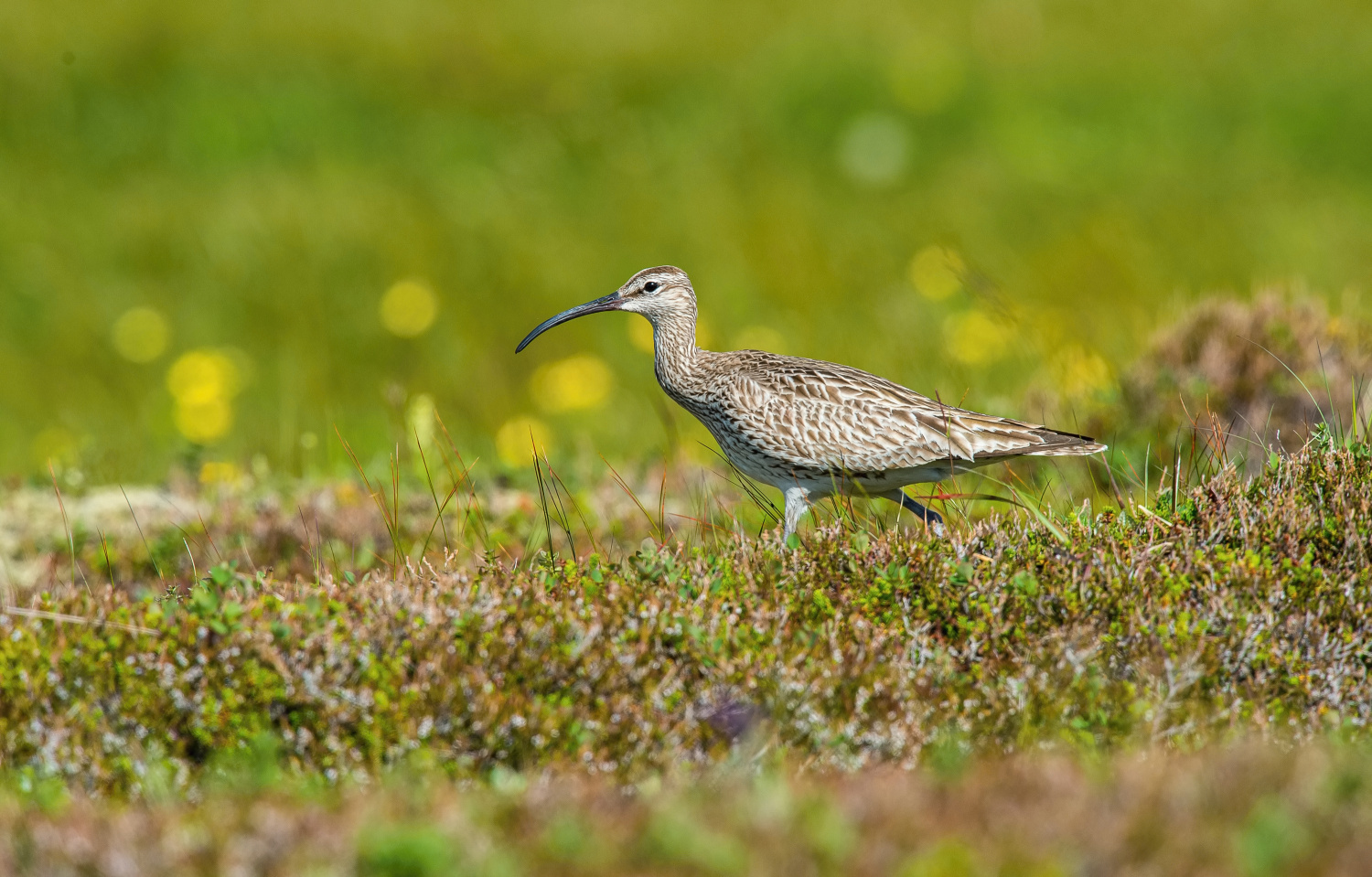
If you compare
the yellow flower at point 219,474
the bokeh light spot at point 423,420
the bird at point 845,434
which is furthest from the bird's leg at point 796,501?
the yellow flower at point 219,474

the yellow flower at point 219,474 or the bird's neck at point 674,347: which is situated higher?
the bird's neck at point 674,347

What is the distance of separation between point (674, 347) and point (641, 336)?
558 centimetres

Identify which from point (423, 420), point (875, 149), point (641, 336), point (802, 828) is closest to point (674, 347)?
point (423, 420)

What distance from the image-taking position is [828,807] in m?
3.16

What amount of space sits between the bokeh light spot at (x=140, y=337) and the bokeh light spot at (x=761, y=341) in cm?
554

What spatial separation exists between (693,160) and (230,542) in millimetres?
9829

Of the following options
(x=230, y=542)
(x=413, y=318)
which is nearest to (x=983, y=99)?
(x=413, y=318)

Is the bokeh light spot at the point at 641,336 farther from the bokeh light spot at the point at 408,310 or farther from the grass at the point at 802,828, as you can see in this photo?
the grass at the point at 802,828

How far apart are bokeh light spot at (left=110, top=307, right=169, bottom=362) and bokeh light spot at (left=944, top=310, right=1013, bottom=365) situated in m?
7.41

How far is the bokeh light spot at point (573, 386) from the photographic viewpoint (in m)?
11.9

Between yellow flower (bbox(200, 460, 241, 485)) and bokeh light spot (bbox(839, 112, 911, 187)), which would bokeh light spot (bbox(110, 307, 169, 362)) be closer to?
yellow flower (bbox(200, 460, 241, 485))

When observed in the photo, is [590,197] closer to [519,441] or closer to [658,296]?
[519,441]

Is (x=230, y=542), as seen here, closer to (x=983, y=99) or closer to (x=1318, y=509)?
(x=1318, y=509)

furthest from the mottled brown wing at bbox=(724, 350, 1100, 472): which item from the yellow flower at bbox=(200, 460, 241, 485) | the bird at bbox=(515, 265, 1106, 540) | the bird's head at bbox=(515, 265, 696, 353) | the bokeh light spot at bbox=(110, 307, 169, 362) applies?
the bokeh light spot at bbox=(110, 307, 169, 362)
